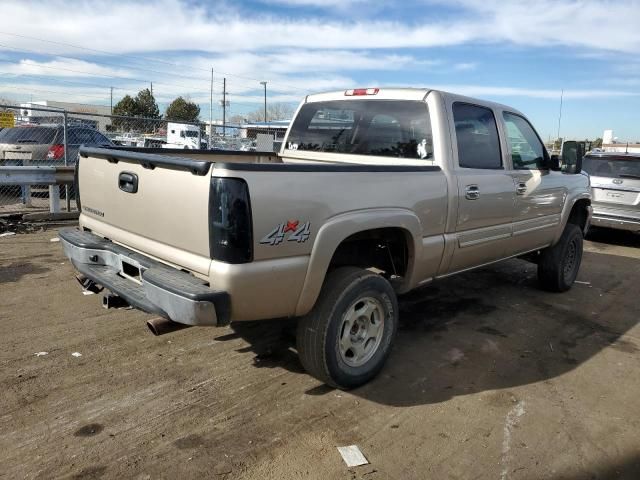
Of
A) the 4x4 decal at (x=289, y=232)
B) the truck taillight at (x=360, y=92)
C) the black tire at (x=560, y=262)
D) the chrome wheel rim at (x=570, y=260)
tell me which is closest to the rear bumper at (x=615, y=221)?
the chrome wheel rim at (x=570, y=260)

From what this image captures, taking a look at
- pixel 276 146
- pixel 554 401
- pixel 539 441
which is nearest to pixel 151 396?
pixel 539 441

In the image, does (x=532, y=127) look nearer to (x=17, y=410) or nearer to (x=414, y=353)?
(x=414, y=353)

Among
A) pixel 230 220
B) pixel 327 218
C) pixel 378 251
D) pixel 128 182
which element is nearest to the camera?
pixel 230 220

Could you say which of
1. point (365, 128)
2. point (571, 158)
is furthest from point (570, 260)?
point (365, 128)

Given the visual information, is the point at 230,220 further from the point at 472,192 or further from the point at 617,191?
the point at 617,191

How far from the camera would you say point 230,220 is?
8.77ft

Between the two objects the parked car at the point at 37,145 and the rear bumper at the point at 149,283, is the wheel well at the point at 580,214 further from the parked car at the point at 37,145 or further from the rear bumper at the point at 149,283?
the parked car at the point at 37,145

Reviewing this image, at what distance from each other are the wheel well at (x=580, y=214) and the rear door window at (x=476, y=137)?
2238mm

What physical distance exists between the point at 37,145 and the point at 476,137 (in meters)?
9.21

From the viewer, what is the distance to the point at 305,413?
3.26m

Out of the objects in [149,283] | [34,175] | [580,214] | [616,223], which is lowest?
[616,223]

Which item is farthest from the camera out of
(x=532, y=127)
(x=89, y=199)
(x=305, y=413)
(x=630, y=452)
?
(x=532, y=127)

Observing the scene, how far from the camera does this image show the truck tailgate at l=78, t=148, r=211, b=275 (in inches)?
110

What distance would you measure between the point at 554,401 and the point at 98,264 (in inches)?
128
